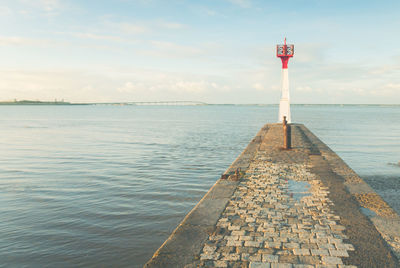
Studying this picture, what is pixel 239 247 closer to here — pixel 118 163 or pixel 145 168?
pixel 145 168

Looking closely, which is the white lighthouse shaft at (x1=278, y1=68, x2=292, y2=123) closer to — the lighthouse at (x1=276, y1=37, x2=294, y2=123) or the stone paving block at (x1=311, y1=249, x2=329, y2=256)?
the lighthouse at (x1=276, y1=37, x2=294, y2=123)

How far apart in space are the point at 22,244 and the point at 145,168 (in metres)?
7.69

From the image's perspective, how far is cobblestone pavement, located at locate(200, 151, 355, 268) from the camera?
430 centimetres

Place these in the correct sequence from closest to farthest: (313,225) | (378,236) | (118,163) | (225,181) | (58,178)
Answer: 1. (378,236)
2. (313,225)
3. (225,181)
4. (58,178)
5. (118,163)

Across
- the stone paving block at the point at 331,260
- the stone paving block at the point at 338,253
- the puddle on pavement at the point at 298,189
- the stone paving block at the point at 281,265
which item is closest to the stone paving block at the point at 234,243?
the stone paving block at the point at 281,265

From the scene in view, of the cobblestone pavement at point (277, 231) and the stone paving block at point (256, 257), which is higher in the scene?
the cobblestone pavement at point (277, 231)

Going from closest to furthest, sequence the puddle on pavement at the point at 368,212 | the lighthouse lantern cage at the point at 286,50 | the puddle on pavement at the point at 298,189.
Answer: the puddle on pavement at the point at 368,212 → the puddle on pavement at the point at 298,189 → the lighthouse lantern cage at the point at 286,50

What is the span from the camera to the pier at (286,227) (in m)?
4.33

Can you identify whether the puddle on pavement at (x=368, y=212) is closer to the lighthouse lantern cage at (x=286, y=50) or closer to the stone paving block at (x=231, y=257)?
the stone paving block at (x=231, y=257)

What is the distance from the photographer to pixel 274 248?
15.2 feet

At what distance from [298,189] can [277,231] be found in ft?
9.89

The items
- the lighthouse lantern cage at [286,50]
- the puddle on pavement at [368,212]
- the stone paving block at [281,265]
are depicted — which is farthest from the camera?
the lighthouse lantern cage at [286,50]

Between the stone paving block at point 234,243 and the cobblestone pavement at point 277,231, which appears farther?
the stone paving block at point 234,243

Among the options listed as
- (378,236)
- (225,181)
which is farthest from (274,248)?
→ (225,181)
